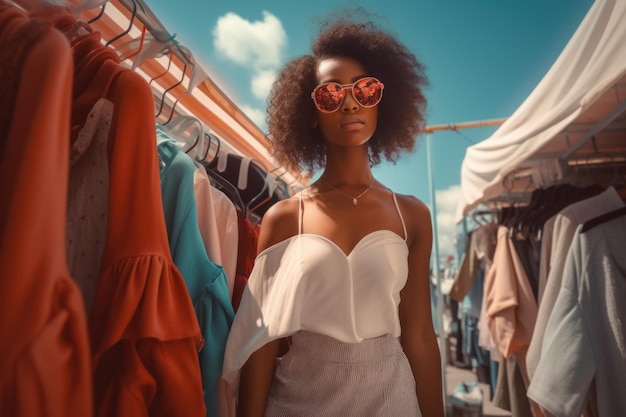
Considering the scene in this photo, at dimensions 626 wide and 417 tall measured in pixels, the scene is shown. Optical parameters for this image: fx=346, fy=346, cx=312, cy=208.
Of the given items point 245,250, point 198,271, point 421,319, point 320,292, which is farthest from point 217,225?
point 421,319

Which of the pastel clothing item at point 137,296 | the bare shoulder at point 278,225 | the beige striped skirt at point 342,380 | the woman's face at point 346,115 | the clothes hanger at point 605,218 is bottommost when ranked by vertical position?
the beige striped skirt at point 342,380

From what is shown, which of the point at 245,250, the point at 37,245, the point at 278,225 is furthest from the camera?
the point at 245,250

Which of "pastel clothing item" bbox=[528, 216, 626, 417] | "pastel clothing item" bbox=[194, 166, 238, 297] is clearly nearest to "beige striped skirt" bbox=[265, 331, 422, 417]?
"pastel clothing item" bbox=[194, 166, 238, 297]

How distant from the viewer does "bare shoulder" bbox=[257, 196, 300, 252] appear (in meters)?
0.85

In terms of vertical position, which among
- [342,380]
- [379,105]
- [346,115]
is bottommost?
[342,380]

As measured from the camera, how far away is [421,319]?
0.87m

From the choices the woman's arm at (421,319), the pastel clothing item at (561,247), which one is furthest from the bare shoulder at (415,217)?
the pastel clothing item at (561,247)

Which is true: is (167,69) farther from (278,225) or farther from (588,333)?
(588,333)

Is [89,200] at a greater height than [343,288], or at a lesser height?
greater

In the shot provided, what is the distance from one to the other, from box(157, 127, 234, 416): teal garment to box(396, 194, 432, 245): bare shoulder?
0.49 metres

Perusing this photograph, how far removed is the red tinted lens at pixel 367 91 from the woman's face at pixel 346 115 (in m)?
0.01

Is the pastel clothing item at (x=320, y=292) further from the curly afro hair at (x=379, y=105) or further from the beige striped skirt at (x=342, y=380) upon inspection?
the curly afro hair at (x=379, y=105)

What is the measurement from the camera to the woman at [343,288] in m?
0.75

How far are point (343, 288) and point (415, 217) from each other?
30 cm
